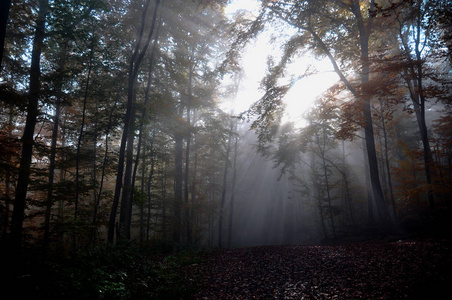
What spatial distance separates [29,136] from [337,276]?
11853 millimetres

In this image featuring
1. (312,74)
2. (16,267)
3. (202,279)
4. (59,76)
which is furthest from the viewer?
(312,74)

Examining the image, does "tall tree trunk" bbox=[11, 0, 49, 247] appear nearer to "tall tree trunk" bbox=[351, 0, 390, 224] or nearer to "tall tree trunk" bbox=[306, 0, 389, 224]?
"tall tree trunk" bbox=[306, 0, 389, 224]

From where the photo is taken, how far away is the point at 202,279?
674 cm

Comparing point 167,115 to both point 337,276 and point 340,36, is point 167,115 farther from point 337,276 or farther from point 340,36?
point 337,276

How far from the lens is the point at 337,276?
18.0ft

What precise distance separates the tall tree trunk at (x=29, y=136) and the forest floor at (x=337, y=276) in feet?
21.8

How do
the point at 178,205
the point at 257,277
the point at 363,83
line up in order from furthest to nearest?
the point at 178,205 → the point at 363,83 → the point at 257,277

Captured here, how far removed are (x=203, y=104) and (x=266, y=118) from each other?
18.8 ft

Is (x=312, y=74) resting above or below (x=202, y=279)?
above

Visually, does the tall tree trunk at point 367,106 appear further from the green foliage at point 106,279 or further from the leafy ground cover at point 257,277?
the green foliage at point 106,279

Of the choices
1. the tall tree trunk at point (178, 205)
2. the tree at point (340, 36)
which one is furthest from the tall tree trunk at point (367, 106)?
the tall tree trunk at point (178, 205)

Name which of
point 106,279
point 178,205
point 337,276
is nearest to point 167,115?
point 178,205

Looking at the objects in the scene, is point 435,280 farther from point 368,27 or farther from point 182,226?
point 182,226

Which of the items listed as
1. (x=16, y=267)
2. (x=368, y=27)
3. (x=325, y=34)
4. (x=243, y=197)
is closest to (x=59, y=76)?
(x=16, y=267)
